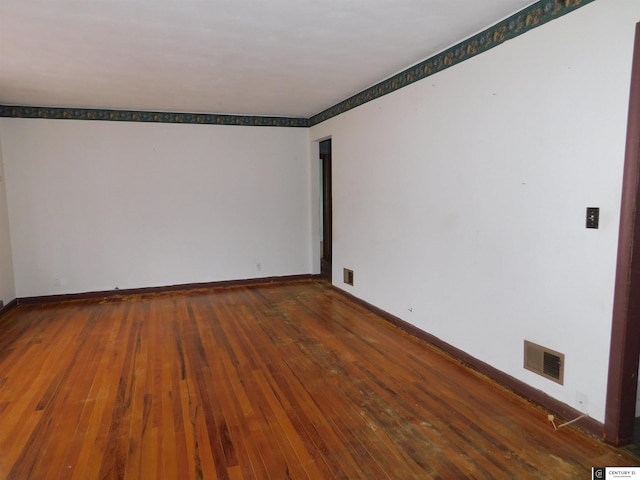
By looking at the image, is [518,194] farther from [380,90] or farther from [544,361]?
[380,90]

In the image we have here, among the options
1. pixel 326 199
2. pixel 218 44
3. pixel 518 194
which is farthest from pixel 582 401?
pixel 326 199

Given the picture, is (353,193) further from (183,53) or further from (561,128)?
(561,128)

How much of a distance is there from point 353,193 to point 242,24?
101 inches

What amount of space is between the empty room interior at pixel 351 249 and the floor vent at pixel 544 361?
0.05 ft

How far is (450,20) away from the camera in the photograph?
2.64m

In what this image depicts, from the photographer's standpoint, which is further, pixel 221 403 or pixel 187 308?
pixel 187 308

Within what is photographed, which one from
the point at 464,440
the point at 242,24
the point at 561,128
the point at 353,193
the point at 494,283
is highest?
the point at 242,24

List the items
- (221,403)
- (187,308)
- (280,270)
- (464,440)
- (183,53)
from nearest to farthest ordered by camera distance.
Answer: (464,440) < (221,403) < (183,53) < (187,308) < (280,270)

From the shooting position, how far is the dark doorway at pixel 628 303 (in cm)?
196

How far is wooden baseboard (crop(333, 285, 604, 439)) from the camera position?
2227 millimetres

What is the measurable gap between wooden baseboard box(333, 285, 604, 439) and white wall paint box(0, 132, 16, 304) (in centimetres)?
445

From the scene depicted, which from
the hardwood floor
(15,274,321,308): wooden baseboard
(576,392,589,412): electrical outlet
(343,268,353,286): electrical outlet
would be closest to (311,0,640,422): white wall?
(576,392,589,412): electrical outlet

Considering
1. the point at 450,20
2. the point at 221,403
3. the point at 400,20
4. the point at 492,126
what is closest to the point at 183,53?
the point at 400,20

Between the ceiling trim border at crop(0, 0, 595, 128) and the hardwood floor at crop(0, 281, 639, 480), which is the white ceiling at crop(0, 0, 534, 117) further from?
the hardwood floor at crop(0, 281, 639, 480)
